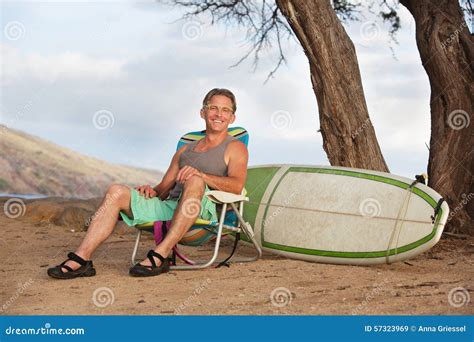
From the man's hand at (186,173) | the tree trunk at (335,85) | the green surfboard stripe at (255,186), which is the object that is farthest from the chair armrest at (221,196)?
the tree trunk at (335,85)

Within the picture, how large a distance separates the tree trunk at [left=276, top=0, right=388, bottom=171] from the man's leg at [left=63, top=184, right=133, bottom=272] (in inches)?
85.8

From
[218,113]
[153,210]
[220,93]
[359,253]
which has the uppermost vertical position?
[220,93]

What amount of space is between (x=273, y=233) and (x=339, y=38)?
1.82 metres

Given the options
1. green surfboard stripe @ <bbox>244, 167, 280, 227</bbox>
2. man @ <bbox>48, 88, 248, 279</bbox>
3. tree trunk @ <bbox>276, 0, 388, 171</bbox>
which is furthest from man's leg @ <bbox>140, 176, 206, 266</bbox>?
tree trunk @ <bbox>276, 0, 388, 171</bbox>

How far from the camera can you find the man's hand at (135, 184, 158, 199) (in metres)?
4.75

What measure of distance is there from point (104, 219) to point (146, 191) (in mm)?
358

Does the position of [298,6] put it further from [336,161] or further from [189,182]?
[189,182]

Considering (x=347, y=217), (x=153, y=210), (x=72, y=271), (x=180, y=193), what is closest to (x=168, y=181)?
(x=180, y=193)

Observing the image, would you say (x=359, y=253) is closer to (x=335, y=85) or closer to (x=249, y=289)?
(x=249, y=289)

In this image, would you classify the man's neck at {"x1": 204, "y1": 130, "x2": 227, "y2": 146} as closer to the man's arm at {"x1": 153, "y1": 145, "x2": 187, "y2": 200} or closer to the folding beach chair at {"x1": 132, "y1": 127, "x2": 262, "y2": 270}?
the folding beach chair at {"x1": 132, "y1": 127, "x2": 262, "y2": 270}

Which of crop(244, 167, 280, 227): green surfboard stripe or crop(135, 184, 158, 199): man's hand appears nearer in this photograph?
crop(135, 184, 158, 199): man's hand

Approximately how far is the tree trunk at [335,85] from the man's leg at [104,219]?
2.18 metres

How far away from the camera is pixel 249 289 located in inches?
165

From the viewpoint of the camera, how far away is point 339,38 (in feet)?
20.2
